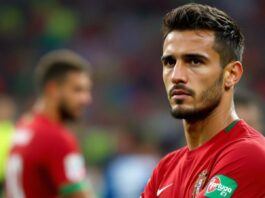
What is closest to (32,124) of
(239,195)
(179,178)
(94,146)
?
(179,178)

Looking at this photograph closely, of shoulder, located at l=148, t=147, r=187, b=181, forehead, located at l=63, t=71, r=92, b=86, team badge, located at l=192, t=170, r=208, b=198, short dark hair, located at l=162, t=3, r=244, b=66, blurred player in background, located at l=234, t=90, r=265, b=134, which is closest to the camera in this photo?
team badge, located at l=192, t=170, r=208, b=198

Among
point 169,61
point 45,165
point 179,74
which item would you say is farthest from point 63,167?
point 179,74

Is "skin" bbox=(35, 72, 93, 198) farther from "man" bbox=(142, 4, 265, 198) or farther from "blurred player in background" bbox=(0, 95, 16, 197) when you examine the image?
"man" bbox=(142, 4, 265, 198)

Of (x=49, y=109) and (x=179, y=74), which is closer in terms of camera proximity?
(x=179, y=74)

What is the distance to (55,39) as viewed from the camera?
15.5 meters

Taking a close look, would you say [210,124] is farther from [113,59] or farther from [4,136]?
[113,59]

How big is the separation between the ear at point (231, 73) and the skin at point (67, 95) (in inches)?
133

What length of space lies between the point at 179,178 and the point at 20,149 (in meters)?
3.20

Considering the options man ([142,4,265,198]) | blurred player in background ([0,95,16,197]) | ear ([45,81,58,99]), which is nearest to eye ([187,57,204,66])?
man ([142,4,265,198])

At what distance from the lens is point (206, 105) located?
3621mm

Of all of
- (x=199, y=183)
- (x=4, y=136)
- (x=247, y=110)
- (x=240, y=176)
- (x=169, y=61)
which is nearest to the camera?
(x=240, y=176)

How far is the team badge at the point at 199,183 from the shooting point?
338 centimetres

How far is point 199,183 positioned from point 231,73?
A: 0.59 meters

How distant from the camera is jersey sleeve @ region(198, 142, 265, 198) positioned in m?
3.18
